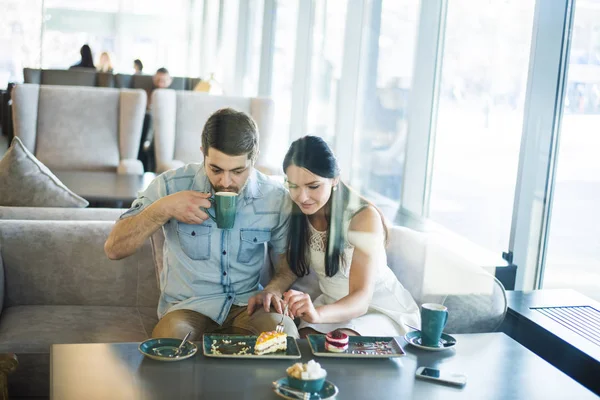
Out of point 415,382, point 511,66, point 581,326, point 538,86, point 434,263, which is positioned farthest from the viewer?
point 511,66

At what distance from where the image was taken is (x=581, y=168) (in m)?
2.04

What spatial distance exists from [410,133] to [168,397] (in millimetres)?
2321

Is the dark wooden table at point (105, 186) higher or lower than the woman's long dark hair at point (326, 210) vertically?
lower

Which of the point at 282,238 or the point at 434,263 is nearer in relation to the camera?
the point at 282,238

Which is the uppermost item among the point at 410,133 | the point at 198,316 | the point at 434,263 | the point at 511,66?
the point at 511,66

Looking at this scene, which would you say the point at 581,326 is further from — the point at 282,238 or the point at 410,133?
the point at 410,133

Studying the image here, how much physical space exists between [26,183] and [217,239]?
2.78 ft

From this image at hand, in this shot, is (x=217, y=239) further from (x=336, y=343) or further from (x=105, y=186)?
(x=105, y=186)

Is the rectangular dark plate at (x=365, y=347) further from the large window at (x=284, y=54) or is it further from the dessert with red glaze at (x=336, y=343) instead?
the large window at (x=284, y=54)

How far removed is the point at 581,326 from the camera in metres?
1.61

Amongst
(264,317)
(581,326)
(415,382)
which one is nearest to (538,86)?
(581,326)

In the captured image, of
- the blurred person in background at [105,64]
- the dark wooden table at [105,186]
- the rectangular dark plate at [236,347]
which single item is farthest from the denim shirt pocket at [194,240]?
the blurred person in background at [105,64]

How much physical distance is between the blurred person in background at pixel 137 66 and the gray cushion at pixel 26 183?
104 cm

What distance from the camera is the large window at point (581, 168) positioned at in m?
1.99
